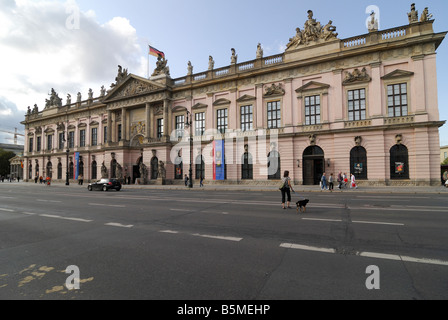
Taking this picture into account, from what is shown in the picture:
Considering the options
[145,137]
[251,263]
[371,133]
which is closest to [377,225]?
[251,263]

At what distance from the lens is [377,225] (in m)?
6.91

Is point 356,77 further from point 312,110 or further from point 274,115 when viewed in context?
point 274,115

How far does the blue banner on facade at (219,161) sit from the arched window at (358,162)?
1562 centimetres

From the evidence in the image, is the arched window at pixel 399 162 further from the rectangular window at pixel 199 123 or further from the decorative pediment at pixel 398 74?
the rectangular window at pixel 199 123

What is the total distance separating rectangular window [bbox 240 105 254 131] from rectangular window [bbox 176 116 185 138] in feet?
32.6

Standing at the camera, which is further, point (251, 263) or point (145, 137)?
point (145, 137)

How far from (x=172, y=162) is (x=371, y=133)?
26544mm

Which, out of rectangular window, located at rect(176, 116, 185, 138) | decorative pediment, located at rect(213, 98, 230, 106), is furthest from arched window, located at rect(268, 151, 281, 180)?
rectangular window, located at rect(176, 116, 185, 138)

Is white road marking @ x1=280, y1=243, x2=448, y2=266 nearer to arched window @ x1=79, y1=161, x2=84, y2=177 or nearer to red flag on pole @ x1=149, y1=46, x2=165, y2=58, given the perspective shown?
red flag on pole @ x1=149, y1=46, x2=165, y2=58

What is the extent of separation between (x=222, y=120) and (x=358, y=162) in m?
18.1

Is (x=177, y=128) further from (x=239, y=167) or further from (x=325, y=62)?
(x=325, y=62)

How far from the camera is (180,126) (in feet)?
121

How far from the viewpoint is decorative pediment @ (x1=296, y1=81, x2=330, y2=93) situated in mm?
27219
